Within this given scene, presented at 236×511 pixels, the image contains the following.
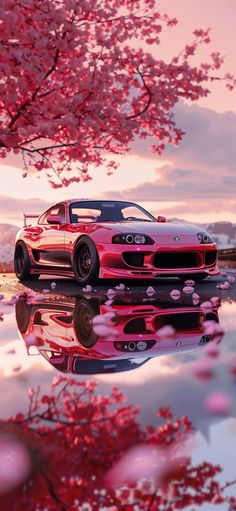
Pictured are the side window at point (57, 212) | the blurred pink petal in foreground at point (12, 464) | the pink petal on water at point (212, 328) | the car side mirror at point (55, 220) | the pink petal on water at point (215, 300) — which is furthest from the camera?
the side window at point (57, 212)

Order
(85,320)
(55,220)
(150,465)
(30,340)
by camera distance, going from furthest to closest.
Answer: (55,220) → (85,320) → (30,340) → (150,465)

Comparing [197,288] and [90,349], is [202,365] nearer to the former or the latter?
[90,349]

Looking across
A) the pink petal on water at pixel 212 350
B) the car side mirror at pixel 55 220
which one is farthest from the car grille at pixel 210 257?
the pink petal on water at pixel 212 350

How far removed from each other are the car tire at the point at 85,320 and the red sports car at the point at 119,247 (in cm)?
125

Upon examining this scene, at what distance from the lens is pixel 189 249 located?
8.54 meters

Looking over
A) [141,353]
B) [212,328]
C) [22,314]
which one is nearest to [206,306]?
[212,328]

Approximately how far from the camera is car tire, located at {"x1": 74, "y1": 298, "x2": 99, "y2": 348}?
14.4 ft

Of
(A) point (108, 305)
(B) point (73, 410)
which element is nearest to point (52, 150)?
(A) point (108, 305)

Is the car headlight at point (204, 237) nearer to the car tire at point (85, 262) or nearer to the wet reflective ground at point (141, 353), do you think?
the car tire at point (85, 262)

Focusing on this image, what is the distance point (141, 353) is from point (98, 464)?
183 cm

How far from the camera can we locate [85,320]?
546cm

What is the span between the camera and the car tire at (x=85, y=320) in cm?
439

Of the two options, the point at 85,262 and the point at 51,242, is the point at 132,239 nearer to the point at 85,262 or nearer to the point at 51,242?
the point at 85,262

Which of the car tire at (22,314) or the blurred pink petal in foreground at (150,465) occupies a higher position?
the blurred pink petal in foreground at (150,465)
